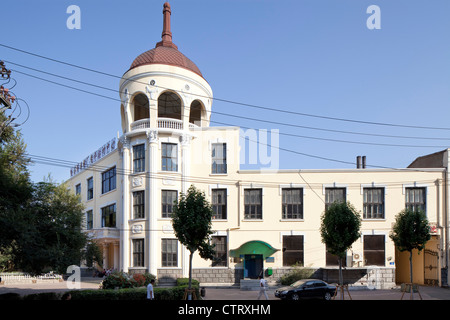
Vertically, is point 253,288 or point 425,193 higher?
point 425,193

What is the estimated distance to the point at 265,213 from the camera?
3644cm

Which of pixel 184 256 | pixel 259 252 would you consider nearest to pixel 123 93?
pixel 184 256

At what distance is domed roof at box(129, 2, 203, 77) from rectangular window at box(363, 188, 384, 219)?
1853cm

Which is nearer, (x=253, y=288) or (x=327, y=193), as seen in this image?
(x=253, y=288)

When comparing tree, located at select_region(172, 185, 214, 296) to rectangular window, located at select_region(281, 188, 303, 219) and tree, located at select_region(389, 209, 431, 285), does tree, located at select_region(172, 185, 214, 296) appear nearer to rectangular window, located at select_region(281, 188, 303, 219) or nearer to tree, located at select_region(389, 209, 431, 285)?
tree, located at select_region(389, 209, 431, 285)

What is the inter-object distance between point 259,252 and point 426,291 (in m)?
12.9

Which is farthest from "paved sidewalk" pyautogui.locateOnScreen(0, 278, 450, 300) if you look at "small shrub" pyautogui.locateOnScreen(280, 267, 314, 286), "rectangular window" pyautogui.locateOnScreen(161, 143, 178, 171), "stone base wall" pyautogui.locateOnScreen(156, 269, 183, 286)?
"rectangular window" pyautogui.locateOnScreen(161, 143, 178, 171)

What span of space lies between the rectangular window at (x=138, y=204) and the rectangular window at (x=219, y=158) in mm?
6470

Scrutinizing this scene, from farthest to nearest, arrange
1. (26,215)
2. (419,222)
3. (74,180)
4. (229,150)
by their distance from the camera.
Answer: (74,180) → (229,150) → (419,222) → (26,215)

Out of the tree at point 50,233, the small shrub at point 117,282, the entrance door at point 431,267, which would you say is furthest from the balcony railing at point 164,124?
the entrance door at point 431,267

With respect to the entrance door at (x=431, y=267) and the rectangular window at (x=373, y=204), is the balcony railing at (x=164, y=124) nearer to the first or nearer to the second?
the rectangular window at (x=373, y=204)

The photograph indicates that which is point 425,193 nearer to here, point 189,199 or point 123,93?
point 189,199

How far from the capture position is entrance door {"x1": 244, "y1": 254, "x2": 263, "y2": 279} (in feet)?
117

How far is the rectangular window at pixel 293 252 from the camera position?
35.9 metres
